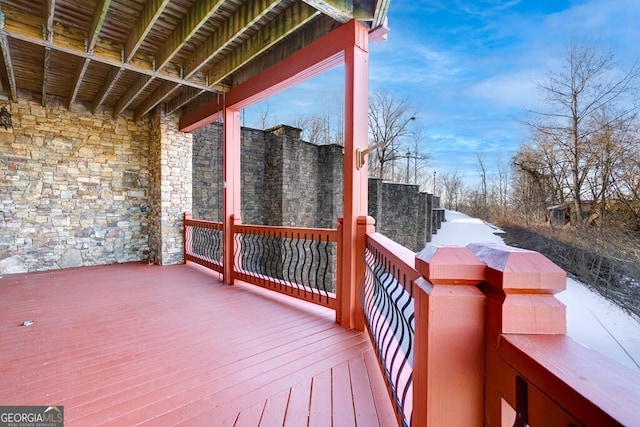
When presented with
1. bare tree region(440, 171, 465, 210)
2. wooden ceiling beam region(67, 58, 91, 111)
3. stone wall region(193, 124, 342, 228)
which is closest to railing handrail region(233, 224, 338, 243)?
wooden ceiling beam region(67, 58, 91, 111)

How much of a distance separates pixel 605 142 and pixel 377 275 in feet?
37.1

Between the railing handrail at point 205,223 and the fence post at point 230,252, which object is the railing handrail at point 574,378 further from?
the railing handrail at point 205,223

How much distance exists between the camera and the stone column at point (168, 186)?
595cm

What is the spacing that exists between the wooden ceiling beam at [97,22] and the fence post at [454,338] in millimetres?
3706

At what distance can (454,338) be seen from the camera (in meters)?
0.77

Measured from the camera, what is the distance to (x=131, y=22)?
3432 mm

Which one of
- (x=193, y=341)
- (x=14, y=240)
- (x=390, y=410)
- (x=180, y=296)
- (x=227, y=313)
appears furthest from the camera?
(x=14, y=240)

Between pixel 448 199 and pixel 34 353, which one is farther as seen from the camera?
pixel 448 199

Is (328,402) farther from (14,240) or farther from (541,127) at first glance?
(541,127)

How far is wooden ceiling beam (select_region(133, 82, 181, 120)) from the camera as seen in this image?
187 inches

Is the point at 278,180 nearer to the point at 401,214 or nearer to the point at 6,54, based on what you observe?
the point at 6,54

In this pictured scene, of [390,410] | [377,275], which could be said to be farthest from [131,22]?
[390,410]

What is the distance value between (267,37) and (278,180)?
17.2ft

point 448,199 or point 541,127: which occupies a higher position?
point 541,127
